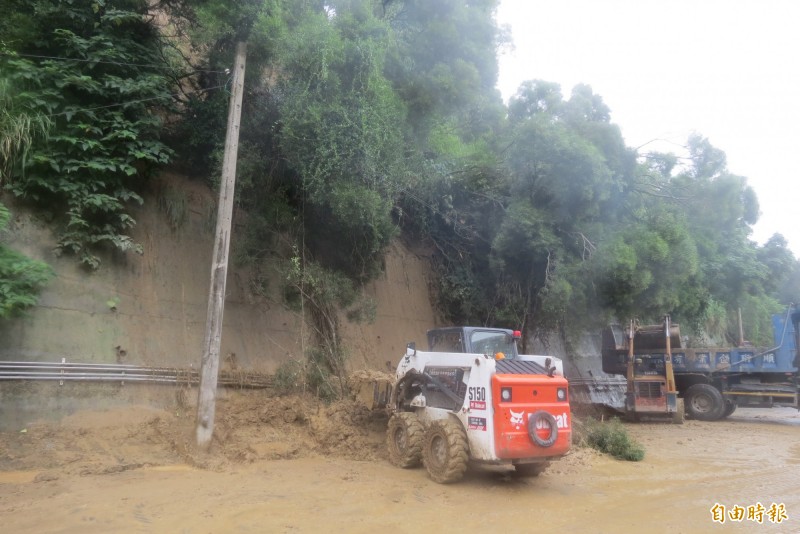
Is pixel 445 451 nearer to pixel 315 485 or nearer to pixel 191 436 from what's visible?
pixel 315 485

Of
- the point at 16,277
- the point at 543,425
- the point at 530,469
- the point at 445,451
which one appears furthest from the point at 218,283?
the point at 530,469

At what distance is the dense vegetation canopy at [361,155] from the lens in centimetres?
1009

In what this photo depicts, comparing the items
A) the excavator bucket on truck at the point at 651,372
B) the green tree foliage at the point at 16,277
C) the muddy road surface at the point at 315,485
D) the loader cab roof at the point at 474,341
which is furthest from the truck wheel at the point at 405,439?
the excavator bucket on truck at the point at 651,372

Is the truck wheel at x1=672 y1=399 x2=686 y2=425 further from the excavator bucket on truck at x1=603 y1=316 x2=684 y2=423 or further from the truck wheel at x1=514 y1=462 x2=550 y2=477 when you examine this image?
the truck wheel at x1=514 y1=462 x2=550 y2=477

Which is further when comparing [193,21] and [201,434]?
[193,21]

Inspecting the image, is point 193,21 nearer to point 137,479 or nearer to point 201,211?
point 201,211

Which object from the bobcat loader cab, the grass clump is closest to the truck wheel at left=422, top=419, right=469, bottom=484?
the bobcat loader cab

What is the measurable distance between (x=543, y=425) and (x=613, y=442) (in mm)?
4035

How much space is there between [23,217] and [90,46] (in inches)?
132

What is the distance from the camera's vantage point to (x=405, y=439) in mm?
8766

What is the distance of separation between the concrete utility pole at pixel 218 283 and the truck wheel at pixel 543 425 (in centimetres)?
496

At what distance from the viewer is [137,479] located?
7.59m

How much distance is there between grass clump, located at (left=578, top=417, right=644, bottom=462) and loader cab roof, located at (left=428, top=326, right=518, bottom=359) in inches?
132

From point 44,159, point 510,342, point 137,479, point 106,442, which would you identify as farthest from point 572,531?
point 44,159
